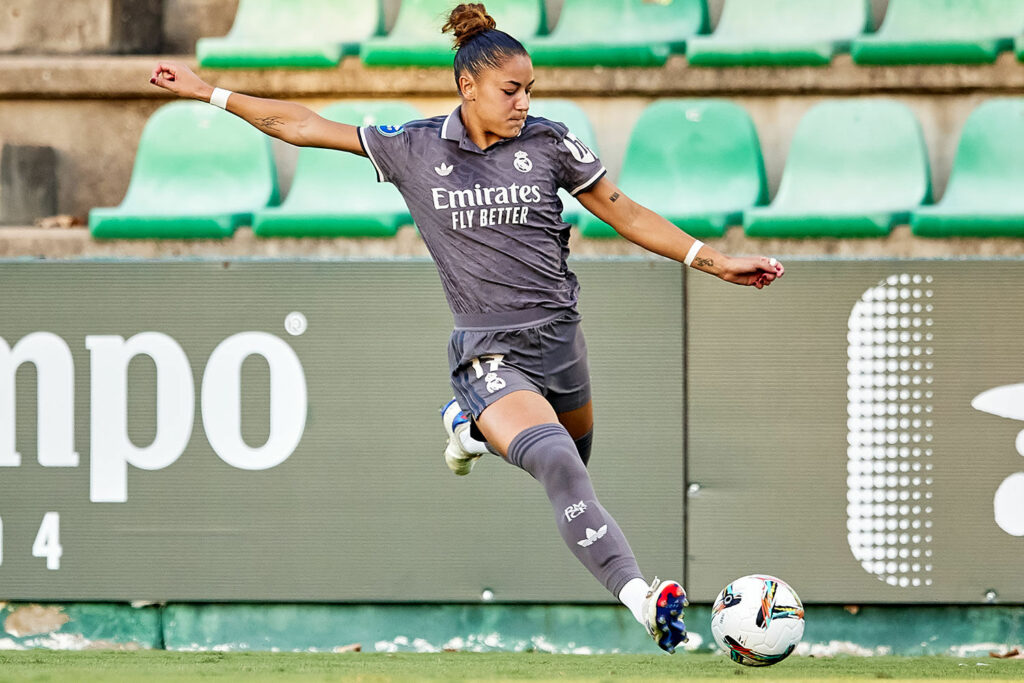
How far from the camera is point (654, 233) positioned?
4.34m

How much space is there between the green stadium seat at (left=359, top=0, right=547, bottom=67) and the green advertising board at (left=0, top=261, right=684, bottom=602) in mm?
1440

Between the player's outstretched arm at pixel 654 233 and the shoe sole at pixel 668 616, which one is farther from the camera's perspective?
the player's outstretched arm at pixel 654 233

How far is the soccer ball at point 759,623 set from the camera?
389 cm

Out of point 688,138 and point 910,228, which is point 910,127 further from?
point 688,138

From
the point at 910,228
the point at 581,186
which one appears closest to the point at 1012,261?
the point at 910,228

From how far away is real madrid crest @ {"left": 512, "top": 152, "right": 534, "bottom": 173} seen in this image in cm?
424

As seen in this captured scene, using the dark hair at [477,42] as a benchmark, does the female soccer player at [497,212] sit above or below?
below

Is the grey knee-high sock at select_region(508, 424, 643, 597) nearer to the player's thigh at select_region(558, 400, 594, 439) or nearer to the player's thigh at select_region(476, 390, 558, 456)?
the player's thigh at select_region(476, 390, 558, 456)

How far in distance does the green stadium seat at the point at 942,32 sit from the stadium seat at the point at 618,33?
3.17ft

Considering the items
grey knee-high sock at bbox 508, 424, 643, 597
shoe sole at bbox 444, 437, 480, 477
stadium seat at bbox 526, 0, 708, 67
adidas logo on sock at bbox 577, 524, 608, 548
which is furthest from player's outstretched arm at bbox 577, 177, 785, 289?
stadium seat at bbox 526, 0, 708, 67

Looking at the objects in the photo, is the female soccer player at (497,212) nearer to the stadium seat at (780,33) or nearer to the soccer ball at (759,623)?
the soccer ball at (759,623)

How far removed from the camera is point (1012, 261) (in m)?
6.20

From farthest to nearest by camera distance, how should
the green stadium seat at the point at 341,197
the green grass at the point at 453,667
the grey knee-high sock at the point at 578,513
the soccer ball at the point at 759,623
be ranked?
1. the green stadium seat at the point at 341,197
2. the green grass at the point at 453,667
3. the soccer ball at the point at 759,623
4. the grey knee-high sock at the point at 578,513

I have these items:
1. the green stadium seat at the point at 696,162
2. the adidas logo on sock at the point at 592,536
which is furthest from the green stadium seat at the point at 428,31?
the adidas logo on sock at the point at 592,536
